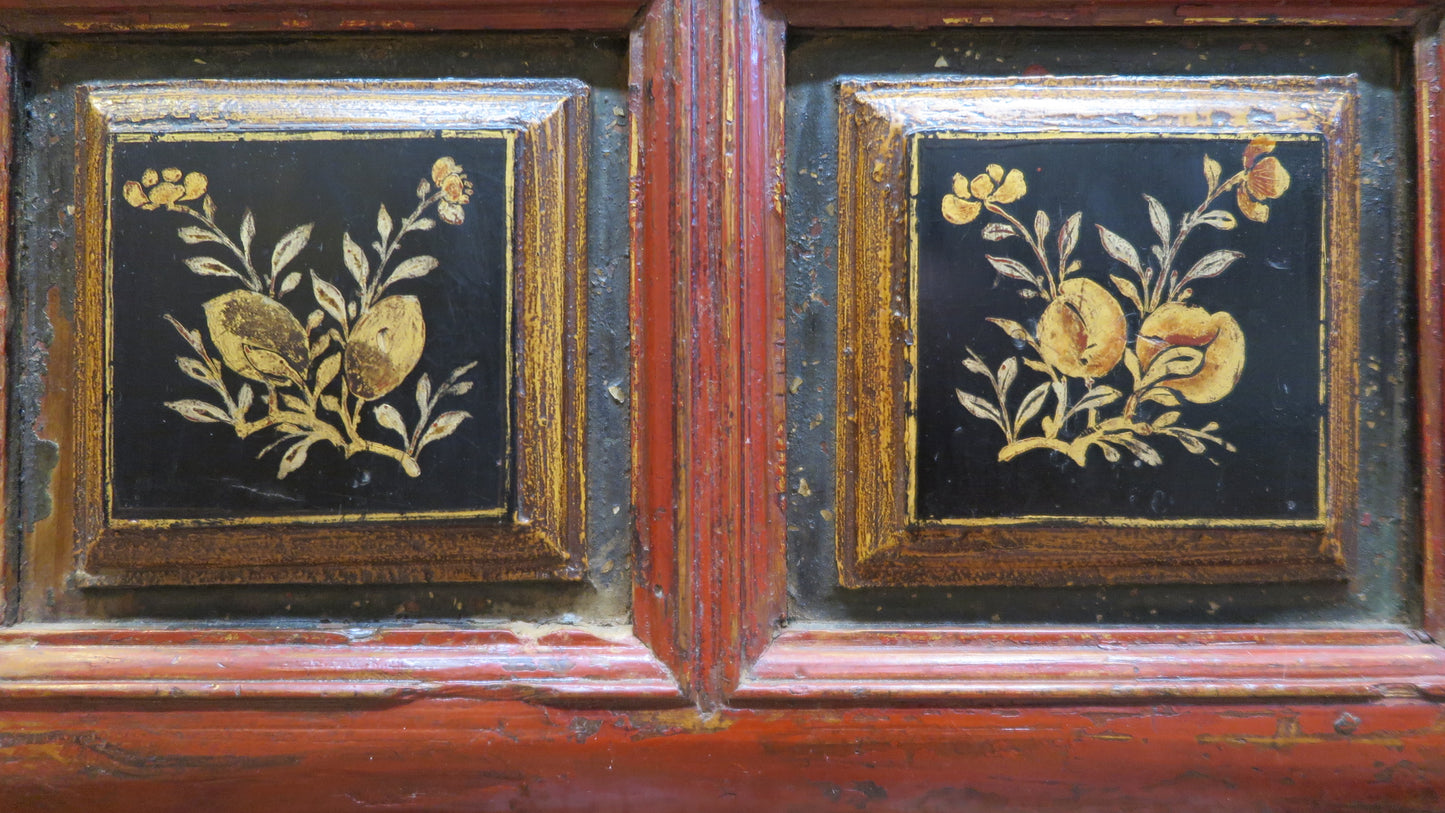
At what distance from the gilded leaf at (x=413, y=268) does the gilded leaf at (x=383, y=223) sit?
0.09 ft

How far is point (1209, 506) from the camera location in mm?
614

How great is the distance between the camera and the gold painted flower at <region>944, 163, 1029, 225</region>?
0.61 metres

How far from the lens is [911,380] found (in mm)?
611

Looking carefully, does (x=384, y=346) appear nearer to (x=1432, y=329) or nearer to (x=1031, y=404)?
(x=1031, y=404)

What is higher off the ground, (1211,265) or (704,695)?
(1211,265)

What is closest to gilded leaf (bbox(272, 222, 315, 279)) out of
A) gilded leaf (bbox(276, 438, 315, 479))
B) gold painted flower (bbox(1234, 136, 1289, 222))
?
gilded leaf (bbox(276, 438, 315, 479))

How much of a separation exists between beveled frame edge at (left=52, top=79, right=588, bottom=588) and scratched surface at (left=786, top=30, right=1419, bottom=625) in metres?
0.18

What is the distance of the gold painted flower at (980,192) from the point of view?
0.61 meters

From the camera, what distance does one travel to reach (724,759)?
590 millimetres

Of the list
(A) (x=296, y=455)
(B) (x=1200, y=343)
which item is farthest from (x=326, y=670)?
(B) (x=1200, y=343)

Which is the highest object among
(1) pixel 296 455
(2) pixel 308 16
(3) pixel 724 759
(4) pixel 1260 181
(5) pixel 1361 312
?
(2) pixel 308 16

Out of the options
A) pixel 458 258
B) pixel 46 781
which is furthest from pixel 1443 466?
pixel 46 781

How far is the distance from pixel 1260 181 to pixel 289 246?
2.53 ft

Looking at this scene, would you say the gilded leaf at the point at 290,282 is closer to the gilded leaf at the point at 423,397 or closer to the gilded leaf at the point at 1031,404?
the gilded leaf at the point at 423,397
